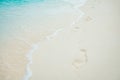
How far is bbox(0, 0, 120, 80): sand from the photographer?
2.27 m

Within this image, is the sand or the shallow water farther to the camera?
the shallow water

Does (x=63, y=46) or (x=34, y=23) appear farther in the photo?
(x=34, y=23)

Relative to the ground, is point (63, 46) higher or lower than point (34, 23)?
lower

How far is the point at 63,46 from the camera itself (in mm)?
2814

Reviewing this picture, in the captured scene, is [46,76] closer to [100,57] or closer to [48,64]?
[48,64]

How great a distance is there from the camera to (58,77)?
7.19 feet

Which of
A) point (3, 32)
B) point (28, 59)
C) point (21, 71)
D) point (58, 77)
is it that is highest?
point (3, 32)

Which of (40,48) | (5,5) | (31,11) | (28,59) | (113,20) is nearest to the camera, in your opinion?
(28,59)

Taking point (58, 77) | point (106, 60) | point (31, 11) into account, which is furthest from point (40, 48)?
point (31, 11)

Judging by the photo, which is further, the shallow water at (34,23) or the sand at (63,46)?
the shallow water at (34,23)

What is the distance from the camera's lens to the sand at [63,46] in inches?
89.2

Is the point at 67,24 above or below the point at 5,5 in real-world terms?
below

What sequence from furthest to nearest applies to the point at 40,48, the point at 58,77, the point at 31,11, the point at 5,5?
the point at 5,5 < the point at 31,11 < the point at 40,48 < the point at 58,77

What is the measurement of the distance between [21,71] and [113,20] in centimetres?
195
